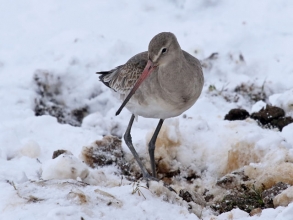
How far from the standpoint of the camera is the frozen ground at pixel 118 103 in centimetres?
382

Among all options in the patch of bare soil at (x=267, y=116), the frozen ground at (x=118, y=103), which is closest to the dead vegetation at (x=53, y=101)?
the frozen ground at (x=118, y=103)

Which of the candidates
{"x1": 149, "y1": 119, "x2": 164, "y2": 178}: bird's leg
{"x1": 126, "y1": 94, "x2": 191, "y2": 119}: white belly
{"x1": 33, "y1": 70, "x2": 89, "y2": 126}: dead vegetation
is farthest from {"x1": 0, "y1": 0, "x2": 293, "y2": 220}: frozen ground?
{"x1": 126, "y1": 94, "x2": 191, "y2": 119}: white belly

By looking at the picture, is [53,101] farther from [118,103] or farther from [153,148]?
[153,148]

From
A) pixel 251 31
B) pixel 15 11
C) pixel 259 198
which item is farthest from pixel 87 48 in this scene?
pixel 259 198

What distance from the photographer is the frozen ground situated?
3.82 meters

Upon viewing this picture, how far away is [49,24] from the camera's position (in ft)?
27.5

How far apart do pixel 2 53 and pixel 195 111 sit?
283cm

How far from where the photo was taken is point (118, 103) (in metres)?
6.75

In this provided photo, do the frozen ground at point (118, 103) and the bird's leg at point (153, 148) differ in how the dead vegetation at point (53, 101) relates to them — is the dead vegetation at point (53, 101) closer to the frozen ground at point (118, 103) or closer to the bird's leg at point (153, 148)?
the frozen ground at point (118, 103)

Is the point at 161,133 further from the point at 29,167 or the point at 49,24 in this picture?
the point at 49,24

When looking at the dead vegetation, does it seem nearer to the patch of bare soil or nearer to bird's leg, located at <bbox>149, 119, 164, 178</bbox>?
bird's leg, located at <bbox>149, 119, 164, 178</bbox>

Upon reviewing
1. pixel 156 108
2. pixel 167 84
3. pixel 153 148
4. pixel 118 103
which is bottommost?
pixel 153 148

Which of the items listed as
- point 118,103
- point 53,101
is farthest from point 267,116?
point 53,101

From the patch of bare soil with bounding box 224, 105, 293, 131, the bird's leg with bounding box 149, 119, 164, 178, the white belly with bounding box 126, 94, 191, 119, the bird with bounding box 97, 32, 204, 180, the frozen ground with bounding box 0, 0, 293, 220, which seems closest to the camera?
the frozen ground with bounding box 0, 0, 293, 220
